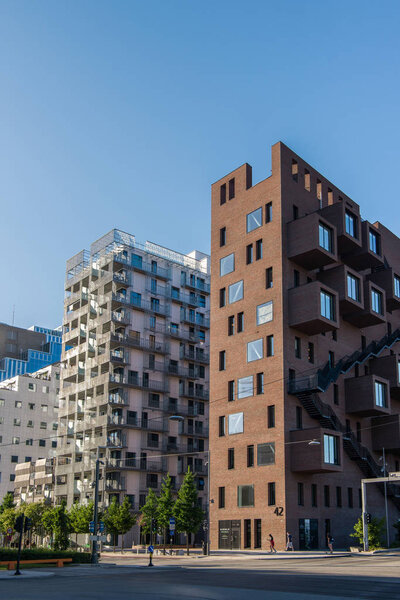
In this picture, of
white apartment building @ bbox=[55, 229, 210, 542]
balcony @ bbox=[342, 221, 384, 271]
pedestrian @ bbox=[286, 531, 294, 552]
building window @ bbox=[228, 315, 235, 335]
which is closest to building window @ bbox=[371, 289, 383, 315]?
balcony @ bbox=[342, 221, 384, 271]

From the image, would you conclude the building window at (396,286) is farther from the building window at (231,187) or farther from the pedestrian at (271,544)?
the pedestrian at (271,544)

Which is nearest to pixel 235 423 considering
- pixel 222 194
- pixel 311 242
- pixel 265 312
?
pixel 265 312

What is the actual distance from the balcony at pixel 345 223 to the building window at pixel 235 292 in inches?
457

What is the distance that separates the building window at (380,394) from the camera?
68625 millimetres

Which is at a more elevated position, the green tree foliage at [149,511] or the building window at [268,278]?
the building window at [268,278]

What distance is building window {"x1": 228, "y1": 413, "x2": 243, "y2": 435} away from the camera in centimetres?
6511

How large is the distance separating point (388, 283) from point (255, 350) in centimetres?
2279

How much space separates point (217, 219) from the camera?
75000 mm

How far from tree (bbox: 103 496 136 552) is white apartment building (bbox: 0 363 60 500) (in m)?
45.9

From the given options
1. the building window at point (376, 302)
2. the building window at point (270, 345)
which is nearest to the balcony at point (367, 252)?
the building window at point (376, 302)

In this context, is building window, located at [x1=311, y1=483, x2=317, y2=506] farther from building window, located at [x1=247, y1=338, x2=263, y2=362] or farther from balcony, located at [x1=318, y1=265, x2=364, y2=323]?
balcony, located at [x1=318, y1=265, x2=364, y2=323]

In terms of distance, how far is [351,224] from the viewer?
72438 mm

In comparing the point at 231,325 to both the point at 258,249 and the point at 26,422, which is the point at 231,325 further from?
the point at 26,422

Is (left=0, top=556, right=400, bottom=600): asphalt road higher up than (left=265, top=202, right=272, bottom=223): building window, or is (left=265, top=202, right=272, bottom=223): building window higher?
(left=265, top=202, right=272, bottom=223): building window
